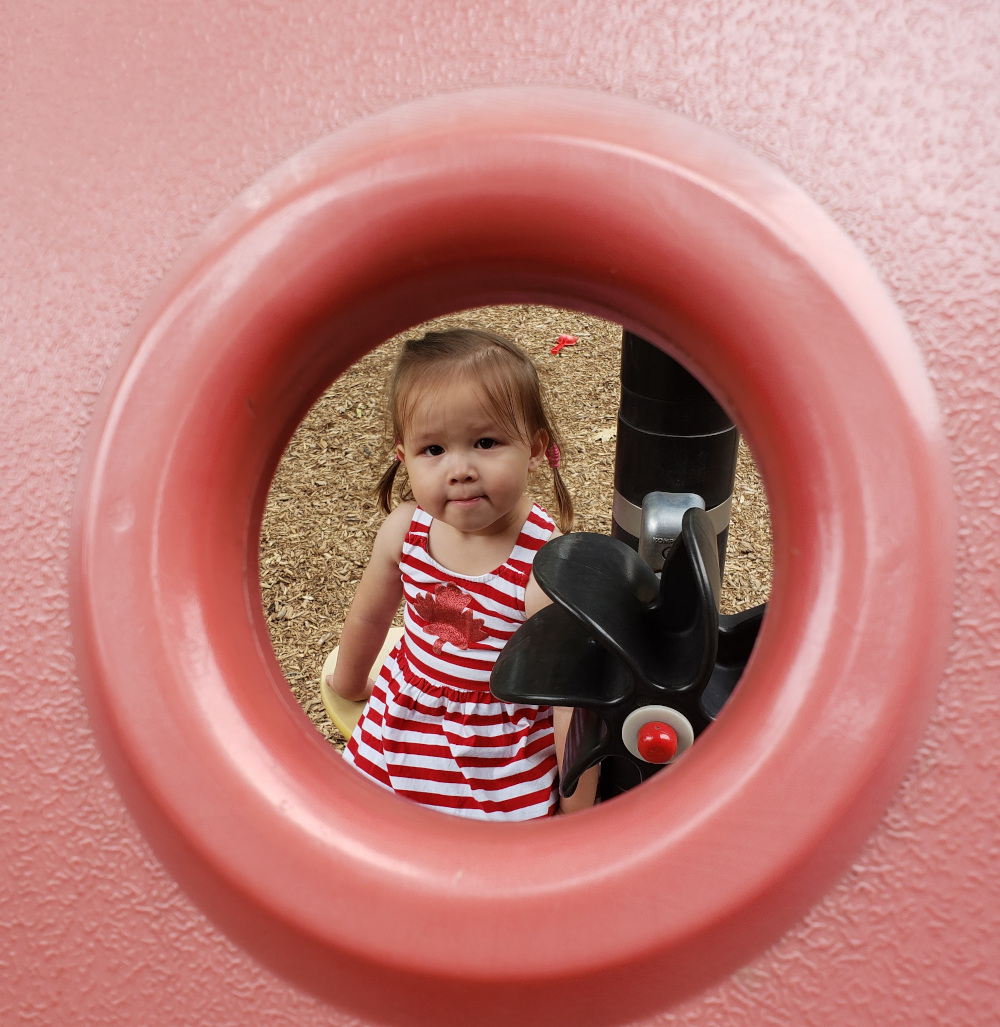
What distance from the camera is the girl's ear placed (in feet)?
4.27

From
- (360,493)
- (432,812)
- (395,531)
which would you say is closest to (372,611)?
(395,531)

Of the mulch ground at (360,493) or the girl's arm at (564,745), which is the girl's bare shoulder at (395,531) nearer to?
the girl's arm at (564,745)

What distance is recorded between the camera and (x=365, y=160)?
56 centimetres

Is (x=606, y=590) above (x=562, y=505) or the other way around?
the other way around

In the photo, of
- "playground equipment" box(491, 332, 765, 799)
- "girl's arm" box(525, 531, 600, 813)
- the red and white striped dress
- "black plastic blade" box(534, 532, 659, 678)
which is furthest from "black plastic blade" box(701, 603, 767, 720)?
the red and white striped dress

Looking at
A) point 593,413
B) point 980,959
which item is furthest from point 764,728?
point 593,413

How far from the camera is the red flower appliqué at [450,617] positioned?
1.29m

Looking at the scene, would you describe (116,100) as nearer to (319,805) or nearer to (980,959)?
(319,805)

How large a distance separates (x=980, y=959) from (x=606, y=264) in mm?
458

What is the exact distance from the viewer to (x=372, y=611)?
58.1 inches

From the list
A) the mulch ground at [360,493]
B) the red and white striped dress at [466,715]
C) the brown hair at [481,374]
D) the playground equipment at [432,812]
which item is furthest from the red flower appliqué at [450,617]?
the mulch ground at [360,493]

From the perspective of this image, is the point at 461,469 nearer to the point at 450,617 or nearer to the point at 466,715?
the point at 450,617

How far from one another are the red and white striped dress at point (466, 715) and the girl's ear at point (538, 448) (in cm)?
7

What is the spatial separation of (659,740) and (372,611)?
696mm
